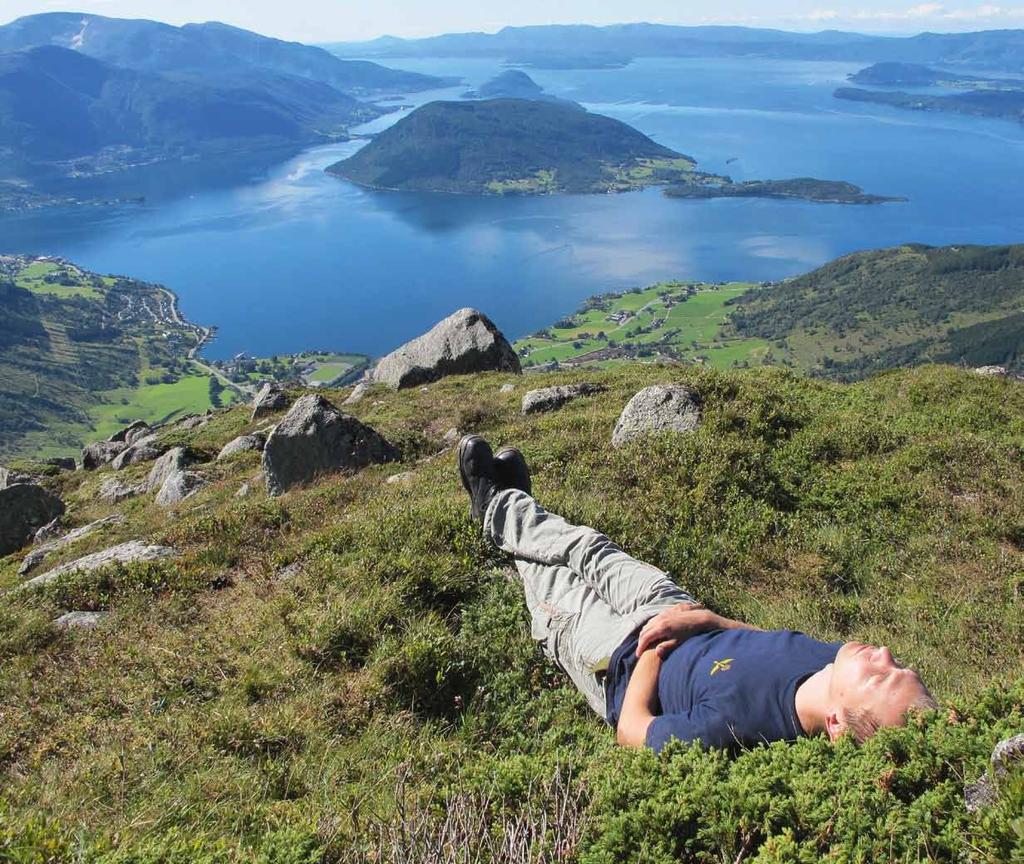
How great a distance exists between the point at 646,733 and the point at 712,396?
871 centimetres

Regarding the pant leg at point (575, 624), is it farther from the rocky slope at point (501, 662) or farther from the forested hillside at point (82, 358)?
the forested hillside at point (82, 358)

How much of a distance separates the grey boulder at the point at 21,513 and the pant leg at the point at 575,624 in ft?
62.1

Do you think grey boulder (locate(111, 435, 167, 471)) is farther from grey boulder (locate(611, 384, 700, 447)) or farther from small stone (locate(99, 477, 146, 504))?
grey boulder (locate(611, 384, 700, 447))

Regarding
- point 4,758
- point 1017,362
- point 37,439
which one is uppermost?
point 4,758

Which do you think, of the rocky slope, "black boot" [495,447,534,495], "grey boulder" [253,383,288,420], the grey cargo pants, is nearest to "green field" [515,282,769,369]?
"grey boulder" [253,383,288,420]

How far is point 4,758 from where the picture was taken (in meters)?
4.47

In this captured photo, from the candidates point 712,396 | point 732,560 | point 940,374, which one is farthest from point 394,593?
point 940,374

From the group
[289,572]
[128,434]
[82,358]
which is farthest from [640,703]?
[82,358]

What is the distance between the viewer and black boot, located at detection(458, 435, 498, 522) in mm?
7215

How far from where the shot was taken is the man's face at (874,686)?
134 inches

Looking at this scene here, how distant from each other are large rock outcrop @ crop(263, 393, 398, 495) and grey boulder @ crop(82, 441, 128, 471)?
2038cm

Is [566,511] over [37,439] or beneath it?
over

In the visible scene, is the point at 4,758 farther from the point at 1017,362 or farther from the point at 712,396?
the point at 1017,362

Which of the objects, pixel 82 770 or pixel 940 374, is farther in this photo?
pixel 940 374
